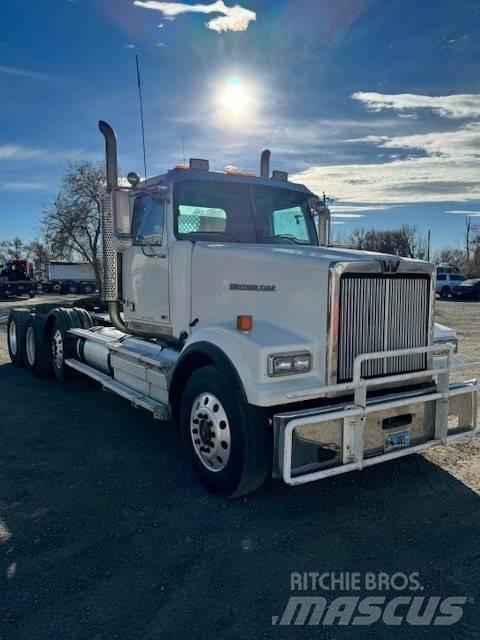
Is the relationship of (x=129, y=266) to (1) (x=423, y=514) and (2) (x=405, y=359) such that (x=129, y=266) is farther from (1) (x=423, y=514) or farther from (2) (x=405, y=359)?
(1) (x=423, y=514)

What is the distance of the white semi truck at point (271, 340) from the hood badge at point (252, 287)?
1 centimetres

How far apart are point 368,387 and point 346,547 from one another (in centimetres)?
115

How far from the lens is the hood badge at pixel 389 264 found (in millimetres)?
3763

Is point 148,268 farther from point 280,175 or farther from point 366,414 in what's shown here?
point 366,414

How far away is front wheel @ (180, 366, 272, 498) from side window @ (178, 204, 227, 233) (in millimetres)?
1541

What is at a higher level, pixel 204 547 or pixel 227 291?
pixel 227 291

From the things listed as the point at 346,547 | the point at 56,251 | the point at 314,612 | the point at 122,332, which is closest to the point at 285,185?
the point at 122,332

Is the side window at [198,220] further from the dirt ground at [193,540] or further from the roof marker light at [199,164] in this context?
the dirt ground at [193,540]

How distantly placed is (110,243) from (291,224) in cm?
199

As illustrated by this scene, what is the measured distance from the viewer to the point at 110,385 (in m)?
5.80

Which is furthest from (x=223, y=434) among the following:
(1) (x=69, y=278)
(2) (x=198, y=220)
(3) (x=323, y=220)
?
(1) (x=69, y=278)

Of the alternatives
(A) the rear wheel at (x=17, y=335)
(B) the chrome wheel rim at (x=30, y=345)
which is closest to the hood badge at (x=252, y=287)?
(B) the chrome wheel rim at (x=30, y=345)

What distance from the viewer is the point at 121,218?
5082 millimetres

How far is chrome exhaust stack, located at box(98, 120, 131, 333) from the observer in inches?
207
